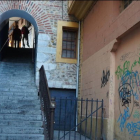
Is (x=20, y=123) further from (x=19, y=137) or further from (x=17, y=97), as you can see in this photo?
(x=17, y=97)

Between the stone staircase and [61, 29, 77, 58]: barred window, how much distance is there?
1.63 metres

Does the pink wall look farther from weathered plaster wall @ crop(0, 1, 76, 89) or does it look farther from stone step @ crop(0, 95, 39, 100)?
stone step @ crop(0, 95, 39, 100)

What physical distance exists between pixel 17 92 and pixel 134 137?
4.09 m

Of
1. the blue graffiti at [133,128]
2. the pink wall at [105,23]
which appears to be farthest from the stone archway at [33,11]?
the blue graffiti at [133,128]

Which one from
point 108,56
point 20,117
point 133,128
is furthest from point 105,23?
point 20,117

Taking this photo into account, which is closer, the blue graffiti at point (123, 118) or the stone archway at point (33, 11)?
the blue graffiti at point (123, 118)

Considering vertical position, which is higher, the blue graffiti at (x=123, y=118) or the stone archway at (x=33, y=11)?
the stone archway at (x=33, y=11)

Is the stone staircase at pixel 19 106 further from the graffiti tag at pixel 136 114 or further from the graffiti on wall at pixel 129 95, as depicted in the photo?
the graffiti tag at pixel 136 114

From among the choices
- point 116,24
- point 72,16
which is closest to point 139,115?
point 116,24

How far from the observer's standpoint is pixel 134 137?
5.33m

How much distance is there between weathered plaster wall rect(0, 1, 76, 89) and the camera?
31.7ft

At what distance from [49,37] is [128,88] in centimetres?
490

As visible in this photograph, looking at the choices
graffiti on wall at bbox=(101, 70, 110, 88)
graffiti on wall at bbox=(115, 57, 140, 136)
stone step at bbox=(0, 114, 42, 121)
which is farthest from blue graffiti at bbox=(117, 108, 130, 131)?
stone step at bbox=(0, 114, 42, 121)

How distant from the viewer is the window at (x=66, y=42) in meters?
9.91
